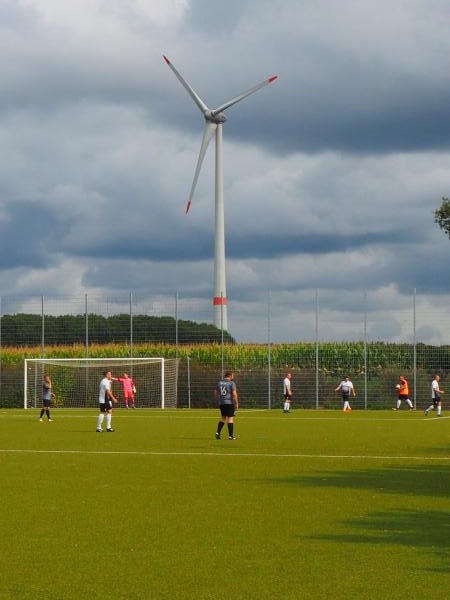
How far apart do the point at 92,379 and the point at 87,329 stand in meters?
3.96

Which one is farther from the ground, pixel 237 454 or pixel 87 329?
pixel 87 329

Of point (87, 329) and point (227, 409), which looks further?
point (87, 329)

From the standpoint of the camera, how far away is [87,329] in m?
74.0

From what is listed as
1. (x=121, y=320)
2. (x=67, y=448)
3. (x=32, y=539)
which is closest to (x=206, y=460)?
(x=67, y=448)

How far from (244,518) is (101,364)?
56.3 m

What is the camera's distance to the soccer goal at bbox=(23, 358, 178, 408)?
70.1 m

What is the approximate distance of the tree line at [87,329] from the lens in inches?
2867

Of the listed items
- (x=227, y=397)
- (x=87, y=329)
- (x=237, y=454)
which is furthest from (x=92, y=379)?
(x=237, y=454)

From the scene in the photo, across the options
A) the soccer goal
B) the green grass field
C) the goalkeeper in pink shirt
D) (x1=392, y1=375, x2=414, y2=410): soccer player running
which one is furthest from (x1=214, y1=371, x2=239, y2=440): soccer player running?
the soccer goal

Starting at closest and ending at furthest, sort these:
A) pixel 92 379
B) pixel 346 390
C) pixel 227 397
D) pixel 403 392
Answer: pixel 227 397, pixel 346 390, pixel 403 392, pixel 92 379

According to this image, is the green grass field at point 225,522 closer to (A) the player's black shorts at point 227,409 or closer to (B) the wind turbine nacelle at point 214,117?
(A) the player's black shorts at point 227,409

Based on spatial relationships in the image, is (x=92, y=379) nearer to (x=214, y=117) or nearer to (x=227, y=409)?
(x=214, y=117)

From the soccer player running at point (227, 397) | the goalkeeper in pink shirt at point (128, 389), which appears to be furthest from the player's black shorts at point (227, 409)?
the goalkeeper in pink shirt at point (128, 389)

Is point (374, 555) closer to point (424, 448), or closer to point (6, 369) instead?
point (424, 448)
